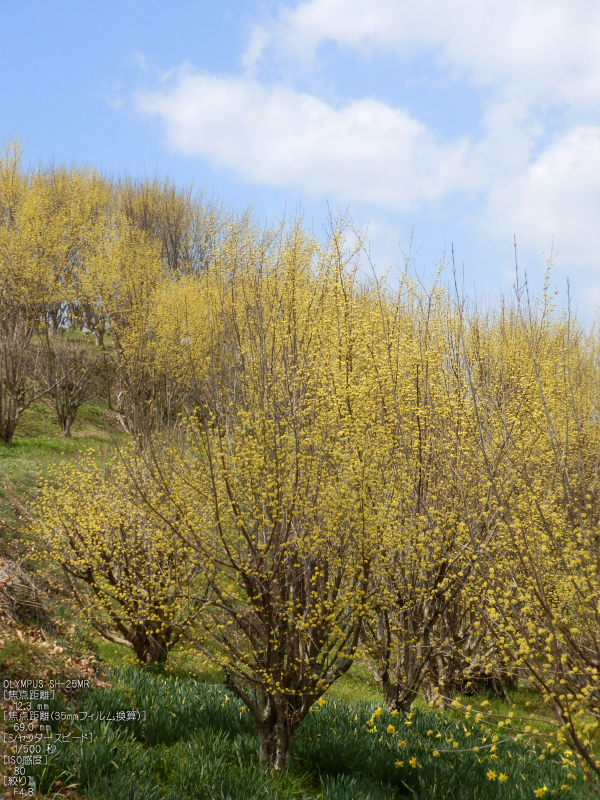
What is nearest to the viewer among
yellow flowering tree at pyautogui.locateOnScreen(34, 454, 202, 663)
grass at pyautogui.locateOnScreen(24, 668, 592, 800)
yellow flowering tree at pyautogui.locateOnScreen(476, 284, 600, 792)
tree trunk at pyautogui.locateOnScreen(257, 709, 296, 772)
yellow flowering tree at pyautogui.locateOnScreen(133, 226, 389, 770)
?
yellow flowering tree at pyautogui.locateOnScreen(476, 284, 600, 792)

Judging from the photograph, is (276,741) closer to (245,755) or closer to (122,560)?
(245,755)

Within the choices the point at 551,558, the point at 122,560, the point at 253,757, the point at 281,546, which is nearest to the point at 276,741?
the point at 253,757

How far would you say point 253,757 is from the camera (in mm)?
5312

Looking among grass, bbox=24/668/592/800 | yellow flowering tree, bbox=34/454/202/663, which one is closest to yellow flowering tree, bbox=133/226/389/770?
grass, bbox=24/668/592/800

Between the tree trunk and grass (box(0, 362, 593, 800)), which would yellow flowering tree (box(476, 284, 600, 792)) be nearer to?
grass (box(0, 362, 593, 800))

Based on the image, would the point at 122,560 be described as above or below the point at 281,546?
below

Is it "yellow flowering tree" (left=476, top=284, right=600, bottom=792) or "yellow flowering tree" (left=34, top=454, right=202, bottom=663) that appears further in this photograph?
"yellow flowering tree" (left=34, top=454, right=202, bottom=663)

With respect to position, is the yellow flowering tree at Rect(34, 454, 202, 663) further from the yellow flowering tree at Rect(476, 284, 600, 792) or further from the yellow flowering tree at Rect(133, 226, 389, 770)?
the yellow flowering tree at Rect(476, 284, 600, 792)

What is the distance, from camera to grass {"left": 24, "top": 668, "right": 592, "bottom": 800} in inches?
181

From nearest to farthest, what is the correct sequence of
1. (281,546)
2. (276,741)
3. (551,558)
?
(281,546) → (276,741) → (551,558)

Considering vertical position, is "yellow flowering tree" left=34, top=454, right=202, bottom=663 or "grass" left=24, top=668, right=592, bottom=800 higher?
"yellow flowering tree" left=34, top=454, right=202, bottom=663

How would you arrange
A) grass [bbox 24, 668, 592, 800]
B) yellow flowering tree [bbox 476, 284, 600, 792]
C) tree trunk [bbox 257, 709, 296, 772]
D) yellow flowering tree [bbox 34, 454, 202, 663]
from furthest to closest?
yellow flowering tree [bbox 34, 454, 202, 663] < tree trunk [bbox 257, 709, 296, 772] < grass [bbox 24, 668, 592, 800] < yellow flowering tree [bbox 476, 284, 600, 792]

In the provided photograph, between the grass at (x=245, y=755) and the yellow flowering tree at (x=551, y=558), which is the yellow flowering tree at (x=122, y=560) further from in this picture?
the yellow flowering tree at (x=551, y=558)

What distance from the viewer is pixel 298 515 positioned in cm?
506
